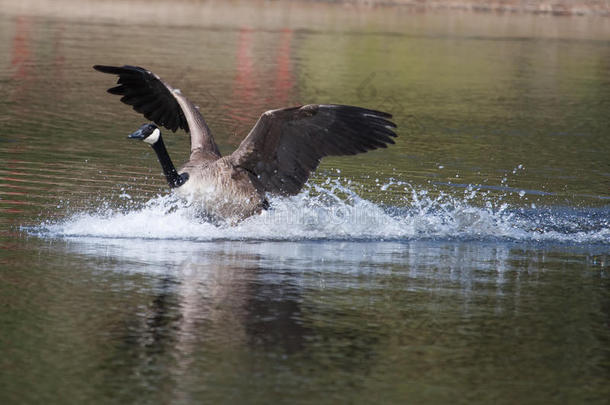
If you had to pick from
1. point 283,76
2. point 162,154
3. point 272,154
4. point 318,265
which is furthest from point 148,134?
point 283,76

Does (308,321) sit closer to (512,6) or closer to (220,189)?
(220,189)

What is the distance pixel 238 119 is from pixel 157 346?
12.4 metres

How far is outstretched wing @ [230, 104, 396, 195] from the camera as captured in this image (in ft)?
34.9

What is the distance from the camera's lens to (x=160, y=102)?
12.5 meters

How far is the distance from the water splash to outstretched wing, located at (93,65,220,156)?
32.5 inches

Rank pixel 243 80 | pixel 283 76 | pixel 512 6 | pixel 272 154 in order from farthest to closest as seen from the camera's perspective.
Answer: pixel 512 6, pixel 283 76, pixel 243 80, pixel 272 154

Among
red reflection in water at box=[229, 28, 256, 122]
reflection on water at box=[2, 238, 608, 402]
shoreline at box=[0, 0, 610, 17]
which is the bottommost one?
reflection on water at box=[2, 238, 608, 402]

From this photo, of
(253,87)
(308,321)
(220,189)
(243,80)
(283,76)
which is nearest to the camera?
(308,321)

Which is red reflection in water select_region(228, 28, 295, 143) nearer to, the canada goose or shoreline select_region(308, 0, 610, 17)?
the canada goose

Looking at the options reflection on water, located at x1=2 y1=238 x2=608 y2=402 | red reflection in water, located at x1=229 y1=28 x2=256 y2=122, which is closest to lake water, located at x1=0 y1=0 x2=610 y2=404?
reflection on water, located at x1=2 y1=238 x2=608 y2=402

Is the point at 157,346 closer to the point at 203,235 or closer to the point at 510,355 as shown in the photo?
the point at 510,355

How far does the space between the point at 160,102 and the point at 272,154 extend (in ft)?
7.03

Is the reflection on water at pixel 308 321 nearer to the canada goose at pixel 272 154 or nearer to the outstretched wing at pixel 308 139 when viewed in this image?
the canada goose at pixel 272 154

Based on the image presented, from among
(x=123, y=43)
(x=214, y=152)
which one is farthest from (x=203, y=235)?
(x=123, y=43)
